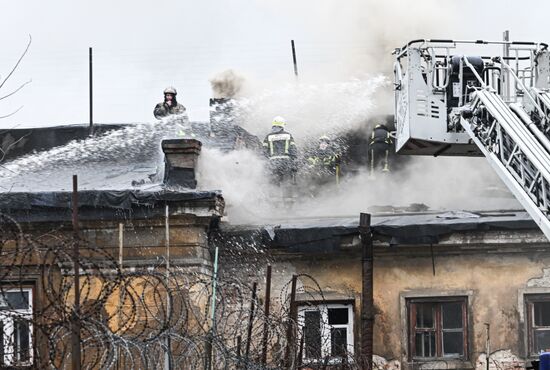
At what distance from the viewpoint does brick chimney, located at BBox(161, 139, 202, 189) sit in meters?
19.1

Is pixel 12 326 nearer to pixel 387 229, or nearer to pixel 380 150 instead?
pixel 387 229

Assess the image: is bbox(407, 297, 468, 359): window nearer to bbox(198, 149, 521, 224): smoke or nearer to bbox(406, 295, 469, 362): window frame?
bbox(406, 295, 469, 362): window frame

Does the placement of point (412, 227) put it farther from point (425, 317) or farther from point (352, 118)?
point (352, 118)

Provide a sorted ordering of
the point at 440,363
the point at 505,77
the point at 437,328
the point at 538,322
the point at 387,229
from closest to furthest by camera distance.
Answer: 1. the point at 505,77
2. the point at 387,229
3. the point at 440,363
4. the point at 538,322
5. the point at 437,328

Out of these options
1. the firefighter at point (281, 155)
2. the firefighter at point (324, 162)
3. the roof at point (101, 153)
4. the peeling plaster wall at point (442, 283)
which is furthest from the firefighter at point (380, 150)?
the peeling plaster wall at point (442, 283)

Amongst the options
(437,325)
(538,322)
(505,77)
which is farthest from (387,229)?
(505,77)

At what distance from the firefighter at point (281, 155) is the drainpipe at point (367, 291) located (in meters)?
3.44

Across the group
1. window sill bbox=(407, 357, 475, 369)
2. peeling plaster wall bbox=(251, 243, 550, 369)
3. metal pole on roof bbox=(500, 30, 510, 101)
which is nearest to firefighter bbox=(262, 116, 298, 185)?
peeling plaster wall bbox=(251, 243, 550, 369)

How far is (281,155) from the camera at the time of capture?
880 inches

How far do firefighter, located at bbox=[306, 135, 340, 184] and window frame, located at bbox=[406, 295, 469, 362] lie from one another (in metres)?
4.81

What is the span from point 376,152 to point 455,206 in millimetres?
3575

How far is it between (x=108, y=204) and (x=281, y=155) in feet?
16.3

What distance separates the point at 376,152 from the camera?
2362 centimetres

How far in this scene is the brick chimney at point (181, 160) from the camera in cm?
1906
